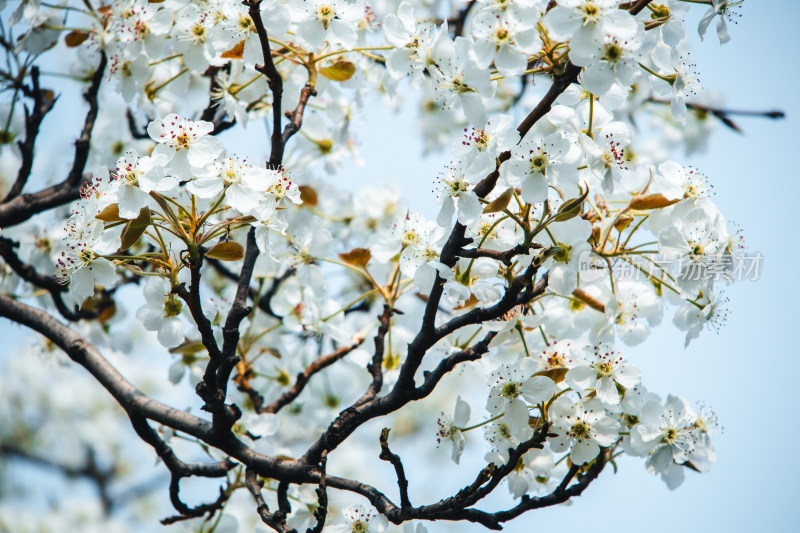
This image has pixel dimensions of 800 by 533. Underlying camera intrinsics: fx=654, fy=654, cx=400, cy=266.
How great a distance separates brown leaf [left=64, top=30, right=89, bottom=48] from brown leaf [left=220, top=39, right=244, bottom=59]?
1.11 meters

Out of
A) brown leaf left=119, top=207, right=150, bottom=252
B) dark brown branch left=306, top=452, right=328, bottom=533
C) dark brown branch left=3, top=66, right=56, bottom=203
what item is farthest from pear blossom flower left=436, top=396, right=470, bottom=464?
dark brown branch left=3, top=66, right=56, bottom=203

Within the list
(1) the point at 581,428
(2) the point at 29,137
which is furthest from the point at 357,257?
(2) the point at 29,137

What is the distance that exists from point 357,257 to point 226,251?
813 mm

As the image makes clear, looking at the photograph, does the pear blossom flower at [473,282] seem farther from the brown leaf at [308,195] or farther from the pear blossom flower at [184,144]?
the brown leaf at [308,195]

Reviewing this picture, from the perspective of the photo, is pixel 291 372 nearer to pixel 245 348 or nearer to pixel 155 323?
pixel 245 348

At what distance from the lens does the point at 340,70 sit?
2.62m

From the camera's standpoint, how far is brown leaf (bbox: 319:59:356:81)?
2.61 meters

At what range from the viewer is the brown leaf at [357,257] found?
2596mm

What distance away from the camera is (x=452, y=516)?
201 centimetres

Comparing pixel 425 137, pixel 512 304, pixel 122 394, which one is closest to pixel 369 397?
pixel 512 304

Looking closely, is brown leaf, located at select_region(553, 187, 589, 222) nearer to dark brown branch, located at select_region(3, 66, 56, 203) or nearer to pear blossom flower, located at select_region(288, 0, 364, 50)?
pear blossom flower, located at select_region(288, 0, 364, 50)

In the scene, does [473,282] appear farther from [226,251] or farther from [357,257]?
[226,251]

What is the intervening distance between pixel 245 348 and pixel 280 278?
643mm

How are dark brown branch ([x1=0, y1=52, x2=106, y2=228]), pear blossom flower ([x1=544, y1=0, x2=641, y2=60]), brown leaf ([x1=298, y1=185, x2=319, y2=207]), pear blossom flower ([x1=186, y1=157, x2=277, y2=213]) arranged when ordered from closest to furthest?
pear blossom flower ([x1=544, y1=0, x2=641, y2=60]) < pear blossom flower ([x1=186, y1=157, x2=277, y2=213]) < dark brown branch ([x1=0, y1=52, x2=106, y2=228]) < brown leaf ([x1=298, y1=185, x2=319, y2=207])
